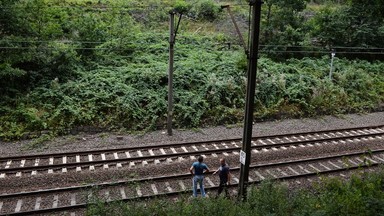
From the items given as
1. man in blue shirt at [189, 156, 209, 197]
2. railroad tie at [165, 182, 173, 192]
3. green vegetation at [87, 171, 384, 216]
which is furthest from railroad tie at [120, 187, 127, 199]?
man in blue shirt at [189, 156, 209, 197]

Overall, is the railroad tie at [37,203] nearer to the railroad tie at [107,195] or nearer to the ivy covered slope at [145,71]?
the railroad tie at [107,195]

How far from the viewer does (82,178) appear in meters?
13.3

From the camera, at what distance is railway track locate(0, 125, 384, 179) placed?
13875 mm

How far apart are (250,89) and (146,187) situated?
16.2 feet

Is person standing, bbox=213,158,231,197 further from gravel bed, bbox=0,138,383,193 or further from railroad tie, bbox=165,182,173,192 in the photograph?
gravel bed, bbox=0,138,383,193

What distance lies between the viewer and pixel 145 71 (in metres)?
21.1

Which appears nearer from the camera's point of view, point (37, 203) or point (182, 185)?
point (37, 203)

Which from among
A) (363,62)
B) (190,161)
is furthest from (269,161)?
(363,62)

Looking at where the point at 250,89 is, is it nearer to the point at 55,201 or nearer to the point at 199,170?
the point at 199,170

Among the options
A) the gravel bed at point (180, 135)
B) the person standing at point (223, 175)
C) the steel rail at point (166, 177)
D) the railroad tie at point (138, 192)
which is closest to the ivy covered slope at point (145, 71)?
the gravel bed at point (180, 135)

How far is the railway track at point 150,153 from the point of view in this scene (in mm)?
13875

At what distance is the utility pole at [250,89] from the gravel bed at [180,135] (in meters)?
6.39

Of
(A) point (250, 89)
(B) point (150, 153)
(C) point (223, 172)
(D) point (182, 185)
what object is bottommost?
(D) point (182, 185)

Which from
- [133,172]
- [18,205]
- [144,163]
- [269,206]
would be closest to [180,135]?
[144,163]
